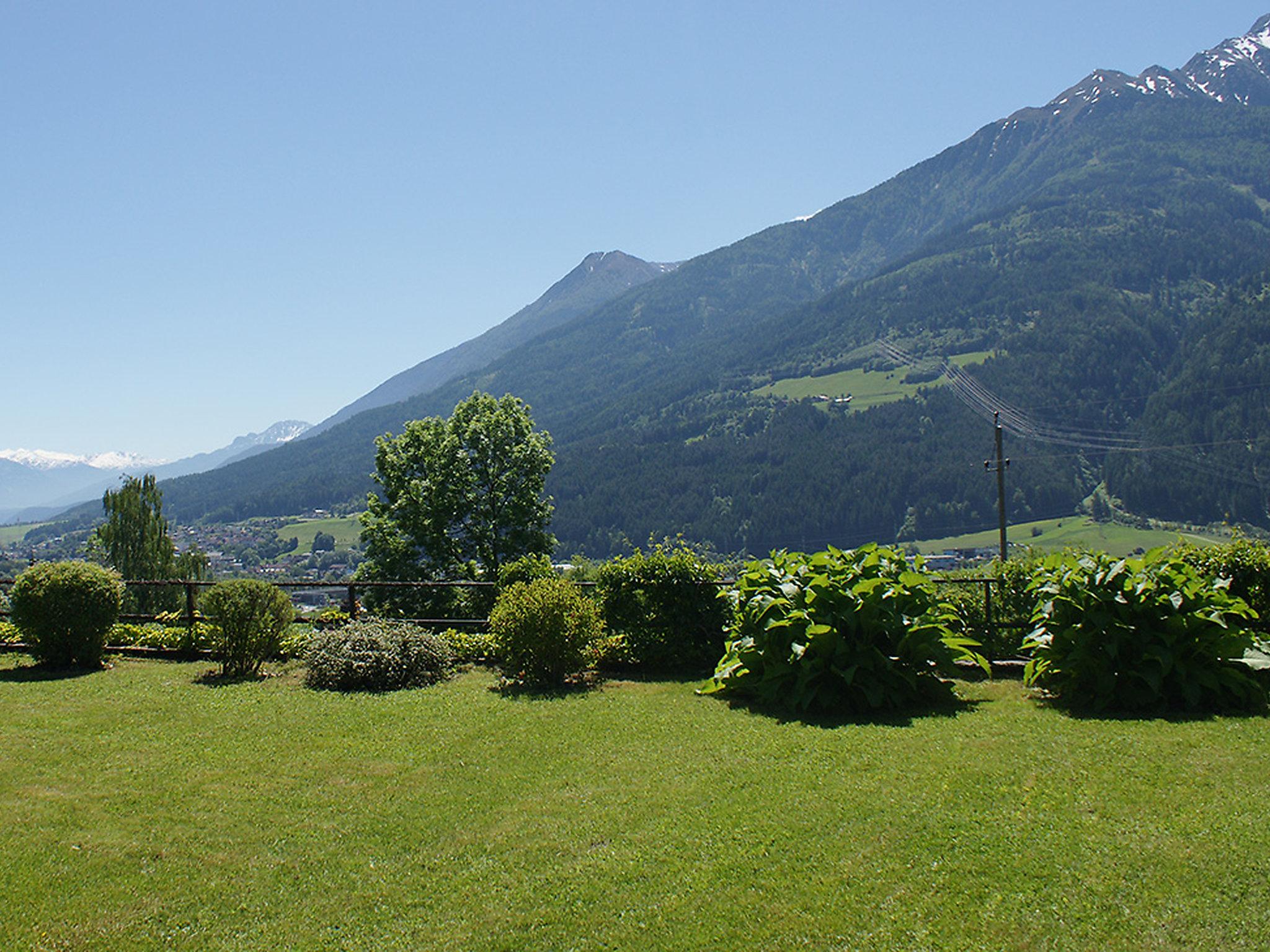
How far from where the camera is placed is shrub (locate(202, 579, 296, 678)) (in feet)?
33.6

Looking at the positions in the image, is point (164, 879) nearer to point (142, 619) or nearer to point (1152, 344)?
point (142, 619)

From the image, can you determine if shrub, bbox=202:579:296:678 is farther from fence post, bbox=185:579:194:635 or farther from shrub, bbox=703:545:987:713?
shrub, bbox=703:545:987:713

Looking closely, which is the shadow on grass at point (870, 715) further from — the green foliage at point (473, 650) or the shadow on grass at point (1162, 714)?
the green foliage at point (473, 650)

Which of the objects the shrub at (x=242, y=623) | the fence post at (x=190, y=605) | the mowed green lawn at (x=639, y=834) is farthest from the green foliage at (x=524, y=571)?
the mowed green lawn at (x=639, y=834)

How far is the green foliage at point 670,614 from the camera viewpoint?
1079cm

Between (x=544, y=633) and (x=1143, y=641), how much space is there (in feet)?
19.8

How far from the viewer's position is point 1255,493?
82.9 meters

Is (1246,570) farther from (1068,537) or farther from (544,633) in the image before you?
(1068,537)

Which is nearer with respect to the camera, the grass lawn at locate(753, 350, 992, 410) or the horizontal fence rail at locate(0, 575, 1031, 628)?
the horizontal fence rail at locate(0, 575, 1031, 628)

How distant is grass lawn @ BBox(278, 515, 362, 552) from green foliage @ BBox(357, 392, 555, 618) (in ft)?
348

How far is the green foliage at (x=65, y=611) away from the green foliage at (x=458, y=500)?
44.8 ft

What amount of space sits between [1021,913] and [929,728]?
10.9 feet

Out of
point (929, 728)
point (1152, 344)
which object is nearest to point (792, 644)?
point (929, 728)

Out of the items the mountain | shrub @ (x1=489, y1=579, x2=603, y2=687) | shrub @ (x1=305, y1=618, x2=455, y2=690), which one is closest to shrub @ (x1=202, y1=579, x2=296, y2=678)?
shrub @ (x1=305, y1=618, x2=455, y2=690)
